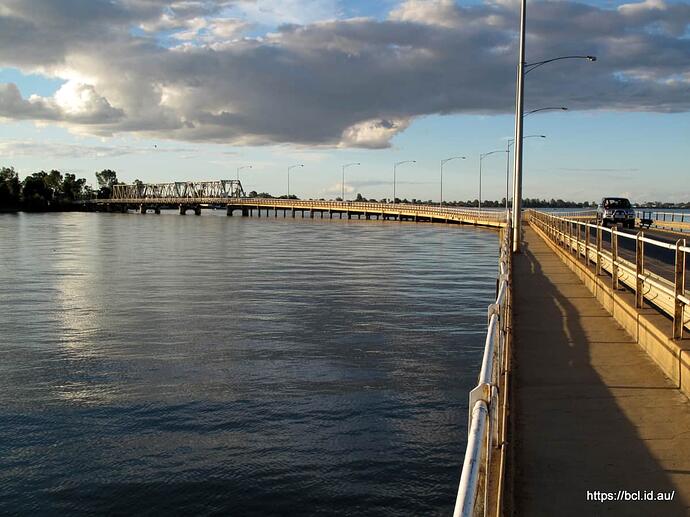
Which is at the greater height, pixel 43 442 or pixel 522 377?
pixel 522 377

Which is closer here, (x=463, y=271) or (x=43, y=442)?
(x=43, y=442)

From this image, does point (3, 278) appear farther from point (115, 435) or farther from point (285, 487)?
point (285, 487)

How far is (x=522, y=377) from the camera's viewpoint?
944cm

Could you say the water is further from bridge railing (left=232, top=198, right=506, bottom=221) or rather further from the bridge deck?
bridge railing (left=232, top=198, right=506, bottom=221)

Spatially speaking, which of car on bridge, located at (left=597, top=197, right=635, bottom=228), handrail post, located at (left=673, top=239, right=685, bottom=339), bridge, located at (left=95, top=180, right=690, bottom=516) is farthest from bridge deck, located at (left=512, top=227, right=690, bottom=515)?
car on bridge, located at (left=597, top=197, right=635, bottom=228)

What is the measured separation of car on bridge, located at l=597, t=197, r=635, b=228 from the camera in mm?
53531

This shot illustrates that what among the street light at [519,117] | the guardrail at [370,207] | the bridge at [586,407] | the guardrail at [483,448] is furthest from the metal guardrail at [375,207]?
the guardrail at [483,448]

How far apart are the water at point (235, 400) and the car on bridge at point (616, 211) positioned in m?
32.4

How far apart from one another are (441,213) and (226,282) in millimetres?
87775

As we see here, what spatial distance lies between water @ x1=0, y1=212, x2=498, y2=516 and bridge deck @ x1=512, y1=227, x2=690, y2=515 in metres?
1.47

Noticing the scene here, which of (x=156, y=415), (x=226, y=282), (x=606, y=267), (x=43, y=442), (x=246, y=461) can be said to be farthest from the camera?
(x=226, y=282)

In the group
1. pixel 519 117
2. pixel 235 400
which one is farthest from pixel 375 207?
pixel 235 400

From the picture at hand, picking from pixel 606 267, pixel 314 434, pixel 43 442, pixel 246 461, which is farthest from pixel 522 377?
pixel 606 267

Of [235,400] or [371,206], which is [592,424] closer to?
[235,400]
